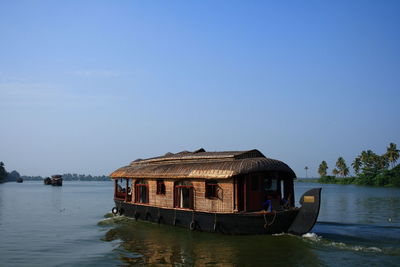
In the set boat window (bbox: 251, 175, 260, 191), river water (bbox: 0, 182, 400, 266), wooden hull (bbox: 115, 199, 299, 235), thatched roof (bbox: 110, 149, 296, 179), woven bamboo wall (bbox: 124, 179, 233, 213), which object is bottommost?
river water (bbox: 0, 182, 400, 266)

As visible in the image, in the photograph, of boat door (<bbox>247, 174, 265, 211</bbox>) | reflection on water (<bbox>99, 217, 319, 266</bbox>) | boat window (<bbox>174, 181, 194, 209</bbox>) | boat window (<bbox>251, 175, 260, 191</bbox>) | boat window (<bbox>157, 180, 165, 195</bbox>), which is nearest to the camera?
reflection on water (<bbox>99, 217, 319, 266</bbox>)

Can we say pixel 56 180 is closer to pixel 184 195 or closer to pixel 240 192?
pixel 184 195

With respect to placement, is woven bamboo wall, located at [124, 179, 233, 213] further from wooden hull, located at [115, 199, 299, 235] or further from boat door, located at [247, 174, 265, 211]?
boat door, located at [247, 174, 265, 211]

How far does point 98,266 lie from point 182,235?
4.72m

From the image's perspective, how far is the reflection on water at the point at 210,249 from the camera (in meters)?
11.1

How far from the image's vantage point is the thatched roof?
13867 mm

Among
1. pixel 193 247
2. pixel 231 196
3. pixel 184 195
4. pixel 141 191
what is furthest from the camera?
pixel 141 191

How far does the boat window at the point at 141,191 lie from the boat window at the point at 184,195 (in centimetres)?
263

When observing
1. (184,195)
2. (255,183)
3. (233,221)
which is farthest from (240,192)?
(184,195)

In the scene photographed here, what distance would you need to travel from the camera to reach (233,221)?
1375 cm

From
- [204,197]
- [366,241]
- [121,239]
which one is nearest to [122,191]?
[121,239]

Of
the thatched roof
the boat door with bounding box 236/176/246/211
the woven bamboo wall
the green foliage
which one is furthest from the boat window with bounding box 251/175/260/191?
the green foliage

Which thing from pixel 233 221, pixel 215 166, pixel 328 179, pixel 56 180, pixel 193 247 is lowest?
pixel 328 179

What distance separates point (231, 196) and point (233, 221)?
924mm
